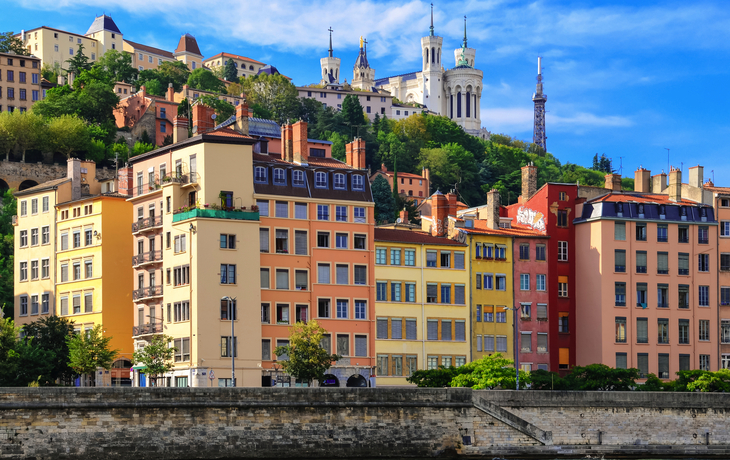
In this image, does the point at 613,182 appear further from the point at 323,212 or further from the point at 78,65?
the point at 78,65

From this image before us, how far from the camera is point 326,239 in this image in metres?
75.0

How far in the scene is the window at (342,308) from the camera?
7438cm

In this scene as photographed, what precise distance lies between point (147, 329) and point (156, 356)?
5460mm

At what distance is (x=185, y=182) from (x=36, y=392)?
79.0 feet

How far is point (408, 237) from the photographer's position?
7925cm

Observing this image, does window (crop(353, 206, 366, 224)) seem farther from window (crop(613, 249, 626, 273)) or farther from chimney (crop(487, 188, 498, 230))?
window (crop(613, 249, 626, 273))

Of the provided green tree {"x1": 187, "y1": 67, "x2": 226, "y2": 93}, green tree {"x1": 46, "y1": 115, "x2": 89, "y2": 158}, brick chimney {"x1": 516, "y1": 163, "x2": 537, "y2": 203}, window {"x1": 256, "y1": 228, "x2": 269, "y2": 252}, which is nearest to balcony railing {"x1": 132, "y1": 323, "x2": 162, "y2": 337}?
window {"x1": 256, "y1": 228, "x2": 269, "y2": 252}

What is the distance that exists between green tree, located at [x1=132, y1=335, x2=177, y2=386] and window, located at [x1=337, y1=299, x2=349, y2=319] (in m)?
12.0

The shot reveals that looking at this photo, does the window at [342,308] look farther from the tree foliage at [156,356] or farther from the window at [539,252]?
the window at [539,252]

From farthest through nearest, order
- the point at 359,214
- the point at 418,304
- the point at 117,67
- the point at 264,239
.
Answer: the point at 117,67 < the point at 418,304 < the point at 359,214 < the point at 264,239

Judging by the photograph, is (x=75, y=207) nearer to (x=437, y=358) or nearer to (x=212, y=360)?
(x=212, y=360)

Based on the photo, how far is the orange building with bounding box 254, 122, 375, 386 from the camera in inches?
2844

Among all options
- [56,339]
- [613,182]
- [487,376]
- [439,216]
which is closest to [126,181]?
[56,339]

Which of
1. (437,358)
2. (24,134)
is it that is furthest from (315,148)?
(24,134)
